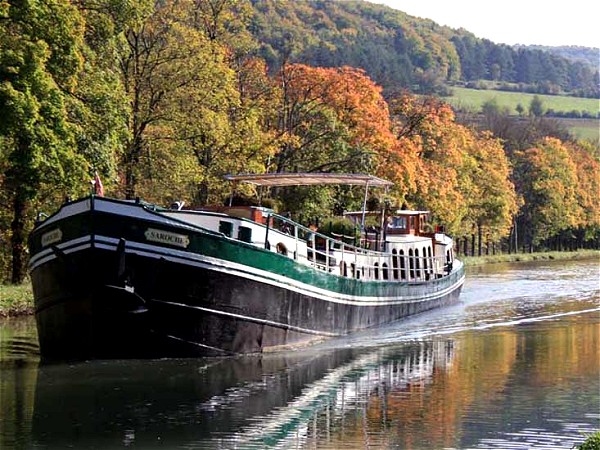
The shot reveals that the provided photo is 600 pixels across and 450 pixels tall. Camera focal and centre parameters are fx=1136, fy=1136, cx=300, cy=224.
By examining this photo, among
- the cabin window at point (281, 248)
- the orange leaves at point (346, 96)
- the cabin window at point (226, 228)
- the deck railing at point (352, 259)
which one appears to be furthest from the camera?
the orange leaves at point (346, 96)

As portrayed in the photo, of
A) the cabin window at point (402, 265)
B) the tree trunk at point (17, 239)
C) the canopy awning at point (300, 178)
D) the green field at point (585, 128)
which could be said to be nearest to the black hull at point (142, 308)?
the canopy awning at point (300, 178)

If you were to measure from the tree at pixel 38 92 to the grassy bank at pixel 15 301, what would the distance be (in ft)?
10.0

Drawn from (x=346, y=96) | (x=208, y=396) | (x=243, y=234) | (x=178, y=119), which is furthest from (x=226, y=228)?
(x=346, y=96)

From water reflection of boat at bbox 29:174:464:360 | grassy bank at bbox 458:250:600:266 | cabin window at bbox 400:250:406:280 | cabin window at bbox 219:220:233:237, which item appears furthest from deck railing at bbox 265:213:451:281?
grassy bank at bbox 458:250:600:266

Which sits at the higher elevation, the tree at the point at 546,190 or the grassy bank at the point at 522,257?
the tree at the point at 546,190

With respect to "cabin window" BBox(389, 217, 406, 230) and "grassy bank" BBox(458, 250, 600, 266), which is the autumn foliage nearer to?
"grassy bank" BBox(458, 250, 600, 266)

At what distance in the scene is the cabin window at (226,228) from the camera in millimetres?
25953

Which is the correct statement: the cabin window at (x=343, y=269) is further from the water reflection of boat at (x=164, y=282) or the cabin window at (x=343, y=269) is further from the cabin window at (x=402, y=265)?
the cabin window at (x=402, y=265)

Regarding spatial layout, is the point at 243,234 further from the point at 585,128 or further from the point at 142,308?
the point at 585,128

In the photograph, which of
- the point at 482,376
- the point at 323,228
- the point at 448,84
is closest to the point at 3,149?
the point at 323,228

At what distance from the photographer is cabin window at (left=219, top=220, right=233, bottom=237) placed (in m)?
26.0

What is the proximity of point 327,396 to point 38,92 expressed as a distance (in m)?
17.2

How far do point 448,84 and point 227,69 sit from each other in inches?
6104

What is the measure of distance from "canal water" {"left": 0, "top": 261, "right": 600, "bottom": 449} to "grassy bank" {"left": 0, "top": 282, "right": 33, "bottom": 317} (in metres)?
1.40
